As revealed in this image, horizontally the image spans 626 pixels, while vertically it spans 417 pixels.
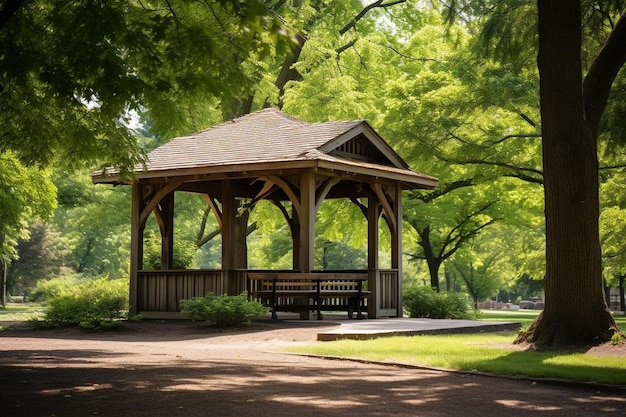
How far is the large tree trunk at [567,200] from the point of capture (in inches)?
568

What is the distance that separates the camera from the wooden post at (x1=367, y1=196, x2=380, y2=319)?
21.7 m

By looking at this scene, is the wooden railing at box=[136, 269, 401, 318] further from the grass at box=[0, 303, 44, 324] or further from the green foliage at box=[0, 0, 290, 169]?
the green foliage at box=[0, 0, 290, 169]

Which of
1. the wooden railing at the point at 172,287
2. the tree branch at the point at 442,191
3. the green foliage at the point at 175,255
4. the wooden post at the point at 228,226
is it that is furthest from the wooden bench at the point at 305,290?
the tree branch at the point at 442,191

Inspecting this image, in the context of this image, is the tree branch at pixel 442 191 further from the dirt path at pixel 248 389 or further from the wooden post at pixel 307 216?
the dirt path at pixel 248 389

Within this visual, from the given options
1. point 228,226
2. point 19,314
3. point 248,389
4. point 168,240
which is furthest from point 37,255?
point 248,389

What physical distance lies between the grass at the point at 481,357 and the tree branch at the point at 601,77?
14.3 feet

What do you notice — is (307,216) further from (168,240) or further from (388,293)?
(168,240)

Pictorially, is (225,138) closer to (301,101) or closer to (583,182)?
(301,101)

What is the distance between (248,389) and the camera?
9414mm

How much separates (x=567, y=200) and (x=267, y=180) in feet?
29.2

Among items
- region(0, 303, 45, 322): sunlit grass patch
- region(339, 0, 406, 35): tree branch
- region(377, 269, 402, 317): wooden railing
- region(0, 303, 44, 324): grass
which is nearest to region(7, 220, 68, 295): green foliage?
region(0, 303, 44, 324): grass

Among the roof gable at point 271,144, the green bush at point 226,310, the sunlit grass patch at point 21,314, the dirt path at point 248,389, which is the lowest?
the dirt path at point 248,389

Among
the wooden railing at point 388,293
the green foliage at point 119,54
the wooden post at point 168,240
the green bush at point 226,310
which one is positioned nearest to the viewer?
the green foliage at point 119,54

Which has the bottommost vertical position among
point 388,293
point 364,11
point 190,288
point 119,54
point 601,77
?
point 388,293
